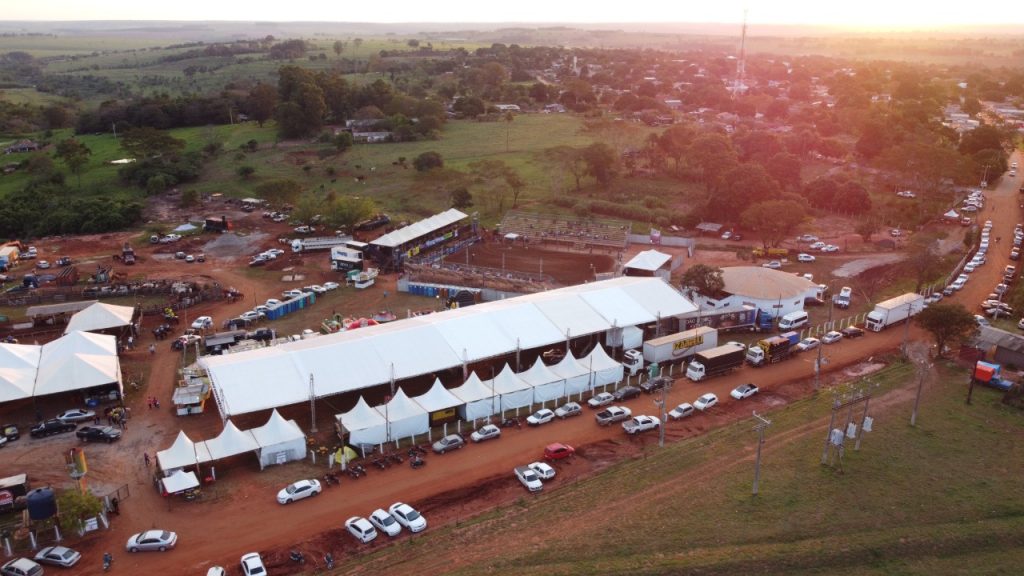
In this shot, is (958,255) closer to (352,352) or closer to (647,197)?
(647,197)

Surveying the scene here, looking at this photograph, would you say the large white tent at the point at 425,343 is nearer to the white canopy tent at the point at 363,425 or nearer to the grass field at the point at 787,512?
A: the white canopy tent at the point at 363,425

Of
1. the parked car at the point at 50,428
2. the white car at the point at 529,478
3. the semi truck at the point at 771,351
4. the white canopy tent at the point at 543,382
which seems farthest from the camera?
the semi truck at the point at 771,351

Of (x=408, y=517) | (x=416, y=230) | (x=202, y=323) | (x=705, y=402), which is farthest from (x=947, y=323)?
(x=202, y=323)

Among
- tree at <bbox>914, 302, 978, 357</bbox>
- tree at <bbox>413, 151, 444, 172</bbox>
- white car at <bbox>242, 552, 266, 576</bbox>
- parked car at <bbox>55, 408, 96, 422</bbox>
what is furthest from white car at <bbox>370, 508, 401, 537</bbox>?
tree at <bbox>413, 151, 444, 172</bbox>

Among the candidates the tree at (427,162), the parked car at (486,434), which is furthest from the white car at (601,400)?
the tree at (427,162)

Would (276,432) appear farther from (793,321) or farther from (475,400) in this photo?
(793,321)
